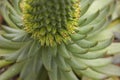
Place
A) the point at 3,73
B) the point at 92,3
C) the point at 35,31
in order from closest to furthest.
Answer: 1. the point at 35,31
2. the point at 3,73
3. the point at 92,3

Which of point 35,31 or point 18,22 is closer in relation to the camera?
point 35,31

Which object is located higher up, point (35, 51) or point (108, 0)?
point (108, 0)

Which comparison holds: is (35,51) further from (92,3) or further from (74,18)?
(92,3)

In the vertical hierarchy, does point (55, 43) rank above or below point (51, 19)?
below

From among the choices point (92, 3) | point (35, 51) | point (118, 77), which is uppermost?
point (92, 3)

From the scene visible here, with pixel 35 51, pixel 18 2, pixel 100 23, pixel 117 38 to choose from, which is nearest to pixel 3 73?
pixel 35 51

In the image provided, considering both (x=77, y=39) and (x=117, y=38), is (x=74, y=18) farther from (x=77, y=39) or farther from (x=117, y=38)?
(x=117, y=38)

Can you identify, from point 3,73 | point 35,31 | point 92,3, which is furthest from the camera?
point 92,3
